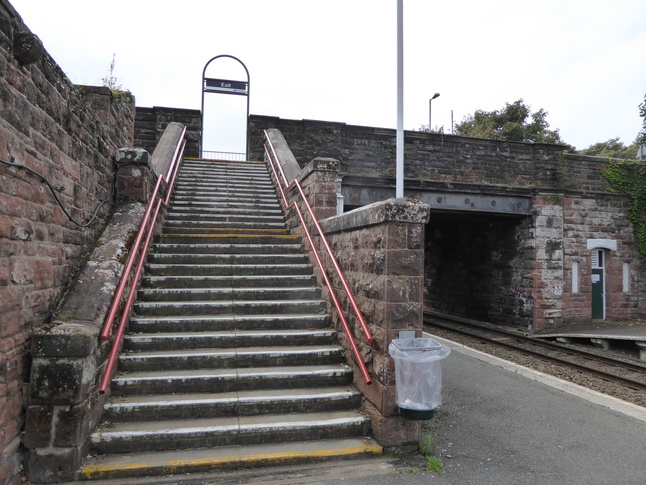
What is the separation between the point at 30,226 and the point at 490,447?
446 cm

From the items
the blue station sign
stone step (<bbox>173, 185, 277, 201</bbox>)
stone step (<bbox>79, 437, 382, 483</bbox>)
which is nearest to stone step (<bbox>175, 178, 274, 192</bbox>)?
stone step (<bbox>173, 185, 277, 201</bbox>)

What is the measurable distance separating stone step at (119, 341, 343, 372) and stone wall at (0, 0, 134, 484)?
102 centimetres

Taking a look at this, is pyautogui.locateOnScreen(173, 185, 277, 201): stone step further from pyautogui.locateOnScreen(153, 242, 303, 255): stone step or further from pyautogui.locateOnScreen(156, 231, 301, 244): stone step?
pyautogui.locateOnScreen(153, 242, 303, 255): stone step

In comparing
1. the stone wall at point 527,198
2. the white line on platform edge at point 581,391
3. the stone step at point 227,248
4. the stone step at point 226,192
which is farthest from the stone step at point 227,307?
the stone wall at point 527,198

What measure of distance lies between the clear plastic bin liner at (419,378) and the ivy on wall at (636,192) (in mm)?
13198

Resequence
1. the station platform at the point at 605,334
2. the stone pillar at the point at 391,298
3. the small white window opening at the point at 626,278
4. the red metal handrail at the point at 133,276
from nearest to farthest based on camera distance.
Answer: the red metal handrail at the point at 133,276, the stone pillar at the point at 391,298, the station platform at the point at 605,334, the small white window opening at the point at 626,278

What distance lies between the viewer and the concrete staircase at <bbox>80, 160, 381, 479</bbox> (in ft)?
11.8

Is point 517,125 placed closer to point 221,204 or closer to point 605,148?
point 605,148

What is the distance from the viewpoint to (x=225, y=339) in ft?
15.7

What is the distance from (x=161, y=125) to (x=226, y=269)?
307 inches

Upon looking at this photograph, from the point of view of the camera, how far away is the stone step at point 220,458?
3311 mm

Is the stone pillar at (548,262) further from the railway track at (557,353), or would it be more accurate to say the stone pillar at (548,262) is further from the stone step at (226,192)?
the stone step at (226,192)

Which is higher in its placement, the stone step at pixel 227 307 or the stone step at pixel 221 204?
the stone step at pixel 221 204

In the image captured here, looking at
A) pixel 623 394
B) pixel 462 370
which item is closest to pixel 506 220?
pixel 623 394
